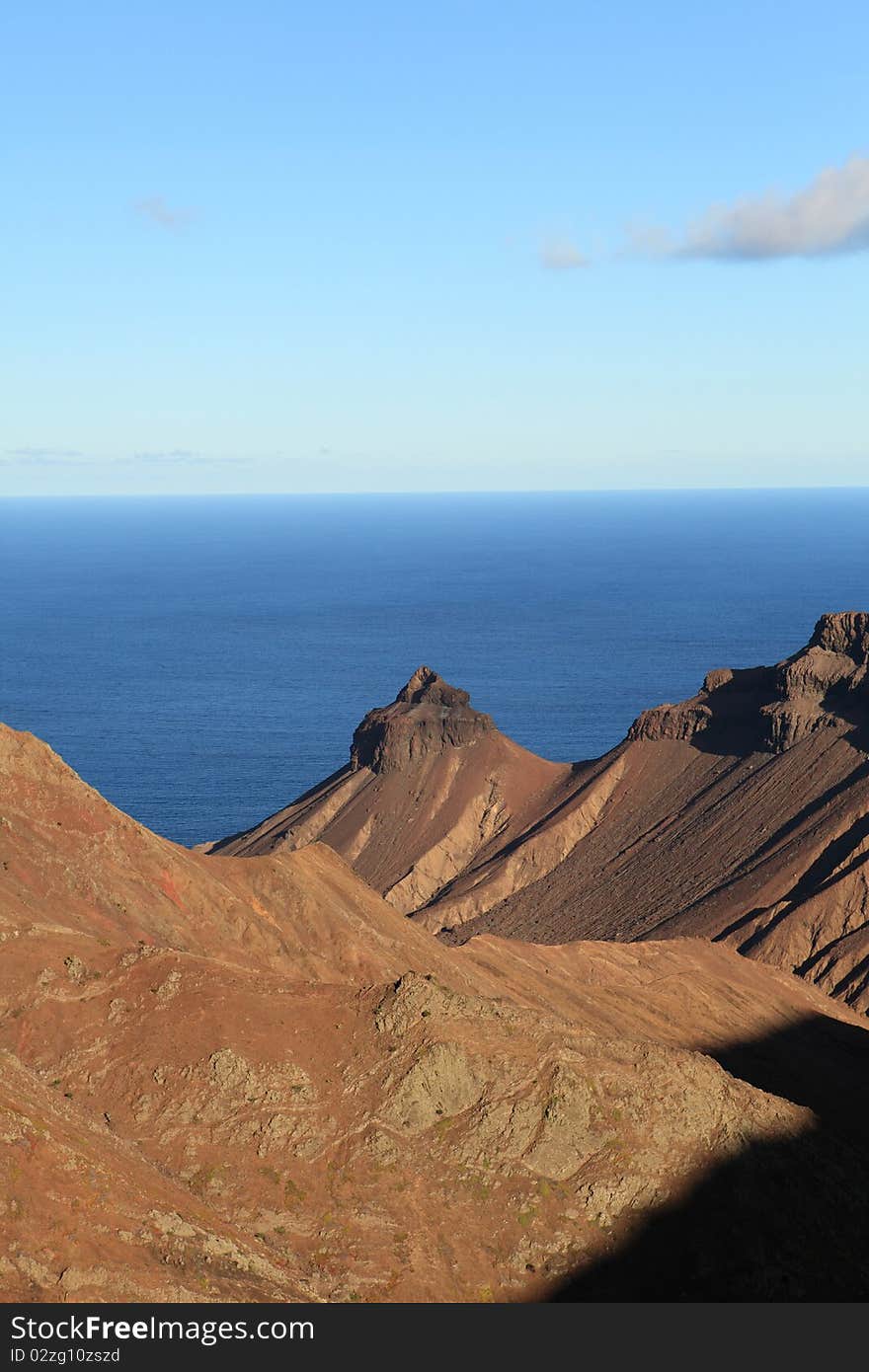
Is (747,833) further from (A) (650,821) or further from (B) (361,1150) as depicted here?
(B) (361,1150)

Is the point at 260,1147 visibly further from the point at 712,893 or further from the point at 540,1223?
the point at 712,893

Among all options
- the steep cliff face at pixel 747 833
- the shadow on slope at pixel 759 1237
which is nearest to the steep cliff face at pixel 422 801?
the steep cliff face at pixel 747 833

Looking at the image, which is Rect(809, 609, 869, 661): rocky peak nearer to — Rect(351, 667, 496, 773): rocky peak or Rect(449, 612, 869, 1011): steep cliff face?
Answer: Rect(449, 612, 869, 1011): steep cliff face

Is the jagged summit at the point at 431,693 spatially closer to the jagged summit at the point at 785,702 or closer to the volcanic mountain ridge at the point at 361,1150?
the jagged summit at the point at 785,702

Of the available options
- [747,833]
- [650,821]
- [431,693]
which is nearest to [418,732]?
[431,693]

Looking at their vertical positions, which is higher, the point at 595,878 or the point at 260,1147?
the point at 260,1147
